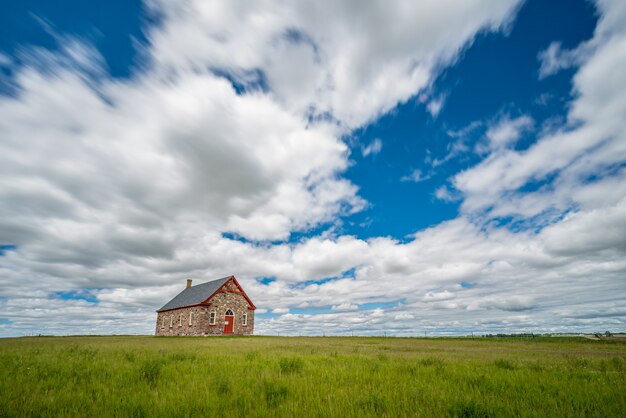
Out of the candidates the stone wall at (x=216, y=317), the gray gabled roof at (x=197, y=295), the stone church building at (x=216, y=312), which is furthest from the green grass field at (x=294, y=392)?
the gray gabled roof at (x=197, y=295)

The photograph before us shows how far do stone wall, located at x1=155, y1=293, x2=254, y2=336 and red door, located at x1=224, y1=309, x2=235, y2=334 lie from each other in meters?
0.49

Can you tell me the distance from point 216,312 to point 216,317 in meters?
0.72

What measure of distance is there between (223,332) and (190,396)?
45.6 meters

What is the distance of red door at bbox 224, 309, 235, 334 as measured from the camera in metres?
47.5

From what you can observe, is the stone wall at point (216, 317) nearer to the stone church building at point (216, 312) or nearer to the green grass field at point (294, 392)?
the stone church building at point (216, 312)

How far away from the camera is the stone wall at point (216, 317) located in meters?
45.4

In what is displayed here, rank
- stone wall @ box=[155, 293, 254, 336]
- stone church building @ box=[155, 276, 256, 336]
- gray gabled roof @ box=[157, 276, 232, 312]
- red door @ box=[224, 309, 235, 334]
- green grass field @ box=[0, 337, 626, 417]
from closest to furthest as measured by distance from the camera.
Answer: green grass field @ box=[0, 337, 626, 417] → stone wall @ box=[155, 293, 254, 336] → stone church building @ box=[155, 276, 256, 336] → red door @ box=[224, 309, 235, 334] → gray gabled roof @ box=[157, 276, 232, 312]

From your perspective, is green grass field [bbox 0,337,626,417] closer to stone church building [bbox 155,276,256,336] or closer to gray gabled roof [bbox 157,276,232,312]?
stone church building [bbox 155,276,256,336]

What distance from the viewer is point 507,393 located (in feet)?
19.9

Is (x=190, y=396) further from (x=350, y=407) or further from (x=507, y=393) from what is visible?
(x=507, y=393)

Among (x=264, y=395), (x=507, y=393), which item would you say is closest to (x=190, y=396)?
(x=264, y=395)

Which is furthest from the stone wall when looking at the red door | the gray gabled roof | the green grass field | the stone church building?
the green grass field

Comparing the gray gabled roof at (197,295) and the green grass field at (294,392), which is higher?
the gray gabled roof at (197,295)

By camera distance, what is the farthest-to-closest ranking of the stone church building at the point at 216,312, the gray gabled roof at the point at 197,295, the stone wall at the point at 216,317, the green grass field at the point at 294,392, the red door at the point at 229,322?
the gray gabled roof at the point at 197,295 → the red door at the point at 229,322 → the stone church building at the point at 216,312 → the stone wall at the point at 216,317 → the green grass field at the point at 294,392
